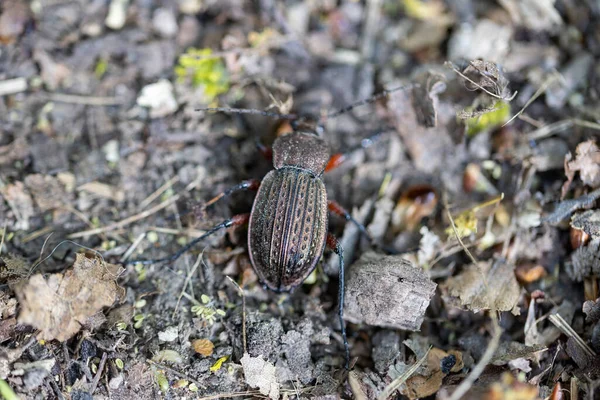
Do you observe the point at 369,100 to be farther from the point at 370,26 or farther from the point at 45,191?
the point at 45,191

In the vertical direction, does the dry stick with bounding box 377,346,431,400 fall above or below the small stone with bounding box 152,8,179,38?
below

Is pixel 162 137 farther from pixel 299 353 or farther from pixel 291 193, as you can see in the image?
pixel 299 353

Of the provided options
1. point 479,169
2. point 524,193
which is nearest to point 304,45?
Result: point 479,169

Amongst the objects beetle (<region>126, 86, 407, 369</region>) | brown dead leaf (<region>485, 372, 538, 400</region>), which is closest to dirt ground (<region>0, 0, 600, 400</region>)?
brown dead leaf (<region>485, 372, 538, 400</region>)

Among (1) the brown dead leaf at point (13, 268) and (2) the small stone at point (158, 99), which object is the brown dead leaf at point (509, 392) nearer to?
(1) the brown dead leaf at point (13, 268)

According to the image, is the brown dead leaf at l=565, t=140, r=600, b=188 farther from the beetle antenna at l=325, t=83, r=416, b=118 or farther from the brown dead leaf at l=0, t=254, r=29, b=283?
the brown dead leaf at l=0, t=254, r=29, b=283

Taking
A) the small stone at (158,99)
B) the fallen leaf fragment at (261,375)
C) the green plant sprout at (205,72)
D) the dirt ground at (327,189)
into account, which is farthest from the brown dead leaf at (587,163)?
the small stone at (158,99)
